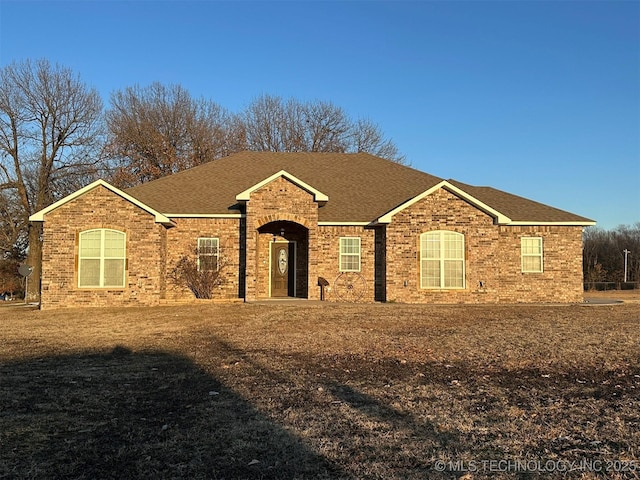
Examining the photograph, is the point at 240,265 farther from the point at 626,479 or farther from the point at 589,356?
the point at 626,479

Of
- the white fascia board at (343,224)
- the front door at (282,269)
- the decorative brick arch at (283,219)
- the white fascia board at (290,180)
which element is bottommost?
the front door at (282,269)

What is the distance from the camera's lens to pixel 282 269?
20.9 metres

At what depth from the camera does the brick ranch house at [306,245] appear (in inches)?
709

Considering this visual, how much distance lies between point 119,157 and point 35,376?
32.6 m

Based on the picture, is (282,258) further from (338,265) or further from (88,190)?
(88,190)

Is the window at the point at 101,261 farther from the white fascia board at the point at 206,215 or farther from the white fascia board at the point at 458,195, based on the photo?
the white fascia board at the point at 458,195

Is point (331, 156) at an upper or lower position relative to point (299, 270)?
upper

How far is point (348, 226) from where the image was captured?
1966cm

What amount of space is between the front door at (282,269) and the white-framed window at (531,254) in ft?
29.7

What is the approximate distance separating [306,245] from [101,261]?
296 inches

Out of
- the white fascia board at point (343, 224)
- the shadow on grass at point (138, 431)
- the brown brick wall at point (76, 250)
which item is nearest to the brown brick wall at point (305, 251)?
the brown brick wall at point (76, 250)

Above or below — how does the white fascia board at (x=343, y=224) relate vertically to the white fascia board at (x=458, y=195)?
below

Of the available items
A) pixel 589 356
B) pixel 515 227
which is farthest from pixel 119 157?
pixel 589 356

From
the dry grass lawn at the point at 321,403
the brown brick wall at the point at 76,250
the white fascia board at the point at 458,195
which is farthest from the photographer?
the white fascia board at the point at 458,195
